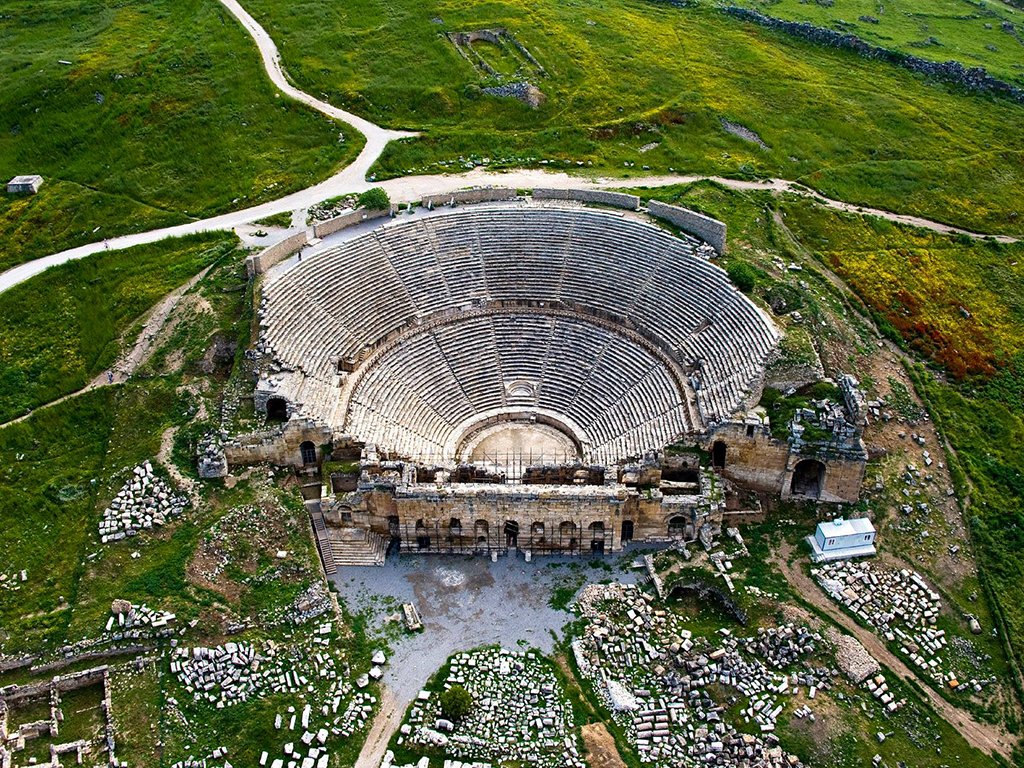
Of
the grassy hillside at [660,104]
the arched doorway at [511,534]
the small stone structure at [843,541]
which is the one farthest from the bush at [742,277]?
the arched doorway at [511,534]

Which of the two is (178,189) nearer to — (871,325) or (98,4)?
(98,4)

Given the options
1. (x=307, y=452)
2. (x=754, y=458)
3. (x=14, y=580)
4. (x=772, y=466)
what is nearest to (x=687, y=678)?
(x=754, y=458)

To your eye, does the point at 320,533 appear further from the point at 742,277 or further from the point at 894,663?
the point at 742,277

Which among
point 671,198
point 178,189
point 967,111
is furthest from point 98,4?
point 967,111

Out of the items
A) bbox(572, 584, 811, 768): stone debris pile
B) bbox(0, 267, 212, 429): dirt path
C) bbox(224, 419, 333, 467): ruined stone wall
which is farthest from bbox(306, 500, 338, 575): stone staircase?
bbox(0, 267, 212, 429): dirt path

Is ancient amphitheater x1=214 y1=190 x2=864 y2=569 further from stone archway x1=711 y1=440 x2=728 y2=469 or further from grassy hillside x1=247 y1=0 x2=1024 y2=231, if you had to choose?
grassy hillside x1=247 y1=0 x2=1024 y2=231

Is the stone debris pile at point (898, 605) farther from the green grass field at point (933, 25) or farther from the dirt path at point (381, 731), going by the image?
the green grass field at point (933, 25)
